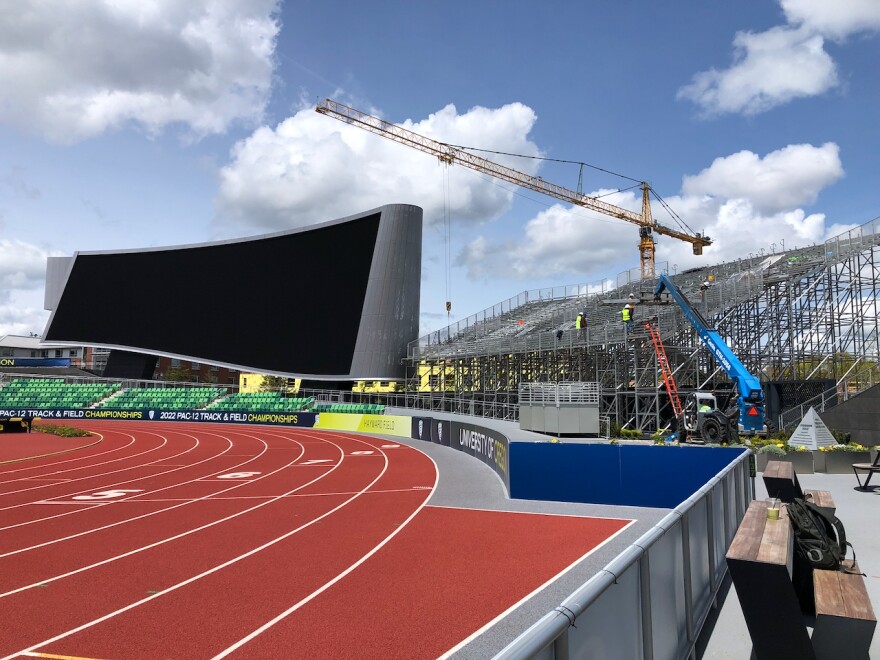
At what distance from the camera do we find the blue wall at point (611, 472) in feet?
43.8

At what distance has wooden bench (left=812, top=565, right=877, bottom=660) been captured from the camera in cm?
459

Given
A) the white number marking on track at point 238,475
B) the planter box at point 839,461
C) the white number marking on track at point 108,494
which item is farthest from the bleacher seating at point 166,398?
the planter box at point 839,461

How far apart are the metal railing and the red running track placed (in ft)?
8.48

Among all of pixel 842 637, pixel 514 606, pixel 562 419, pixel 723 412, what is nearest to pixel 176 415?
pixel 562 419

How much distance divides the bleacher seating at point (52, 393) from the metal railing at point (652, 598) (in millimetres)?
65071

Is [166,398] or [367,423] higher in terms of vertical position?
[166,398]

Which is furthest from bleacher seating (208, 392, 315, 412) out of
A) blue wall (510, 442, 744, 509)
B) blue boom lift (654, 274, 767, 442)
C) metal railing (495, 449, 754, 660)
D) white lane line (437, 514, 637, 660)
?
metal railing (495, 449, 754, 660)

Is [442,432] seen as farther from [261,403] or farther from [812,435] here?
[261,403]

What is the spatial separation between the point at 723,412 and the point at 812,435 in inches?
206

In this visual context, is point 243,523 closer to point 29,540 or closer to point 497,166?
point 29,540

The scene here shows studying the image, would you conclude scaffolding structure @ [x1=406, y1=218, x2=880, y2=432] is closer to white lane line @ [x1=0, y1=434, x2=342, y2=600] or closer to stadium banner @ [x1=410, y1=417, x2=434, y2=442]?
stadium banner @ [x1=410, y1=417, x2=434, y2=442]

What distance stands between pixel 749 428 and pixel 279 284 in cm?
4542

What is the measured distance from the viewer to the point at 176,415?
53.8 m

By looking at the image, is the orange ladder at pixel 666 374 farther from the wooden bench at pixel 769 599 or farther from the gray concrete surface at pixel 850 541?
the wooden bench at pixel 769 599
